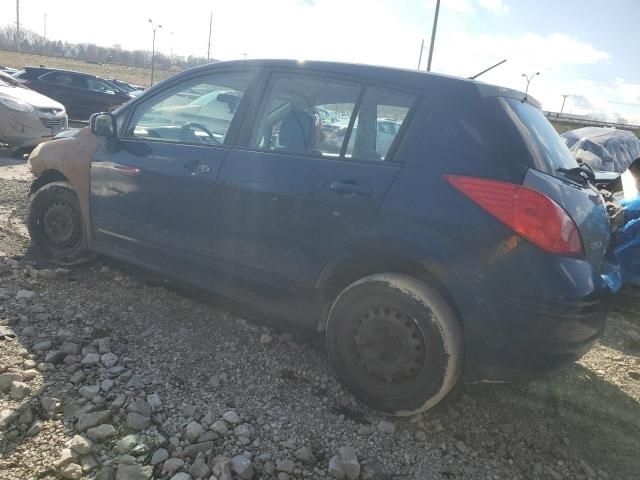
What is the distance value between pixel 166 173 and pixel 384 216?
63.6 inches

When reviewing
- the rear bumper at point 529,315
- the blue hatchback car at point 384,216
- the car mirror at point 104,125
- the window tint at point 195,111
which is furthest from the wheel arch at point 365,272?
the car mirror at point 104,125

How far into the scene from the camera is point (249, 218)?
2.95 meters

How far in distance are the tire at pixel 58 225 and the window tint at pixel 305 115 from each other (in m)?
1.96

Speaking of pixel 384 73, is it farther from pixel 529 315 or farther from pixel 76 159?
pixel 76 159

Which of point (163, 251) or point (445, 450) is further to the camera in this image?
point (163, 251)

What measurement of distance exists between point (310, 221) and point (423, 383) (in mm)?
1040

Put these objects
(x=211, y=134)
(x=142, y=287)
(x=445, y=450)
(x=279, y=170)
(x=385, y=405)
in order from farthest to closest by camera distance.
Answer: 1. (x=142, y=287)
2. (x=211, y=134)
3. (x=279, y=170)
4. (x=385, y=405)
5. (x=445, y=450)

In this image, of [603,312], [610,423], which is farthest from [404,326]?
[610,423]

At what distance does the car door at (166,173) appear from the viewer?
316cm

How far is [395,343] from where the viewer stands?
254 cm

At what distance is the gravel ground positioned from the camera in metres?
2.17

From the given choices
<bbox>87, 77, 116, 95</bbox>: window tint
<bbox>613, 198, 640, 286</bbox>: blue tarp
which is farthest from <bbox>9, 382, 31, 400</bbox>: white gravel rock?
<bbox>87, 77, 116, 95</bbox>: window tint

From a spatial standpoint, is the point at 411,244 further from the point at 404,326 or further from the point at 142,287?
the point at 142,287

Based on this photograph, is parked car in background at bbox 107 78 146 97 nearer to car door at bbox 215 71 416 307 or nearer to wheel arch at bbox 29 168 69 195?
wheel arch at bbox 29 168 69 195
